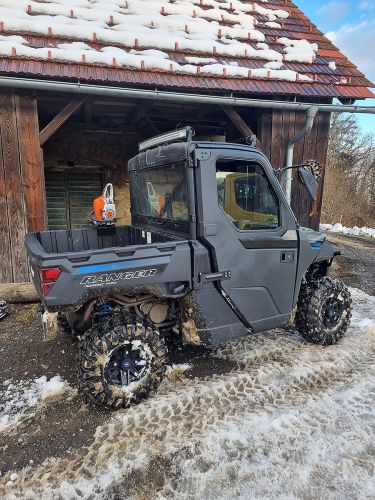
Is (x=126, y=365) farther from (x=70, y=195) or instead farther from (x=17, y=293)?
(x=70, y=195)

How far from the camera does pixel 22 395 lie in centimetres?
287

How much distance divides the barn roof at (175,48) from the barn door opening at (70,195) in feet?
11.7

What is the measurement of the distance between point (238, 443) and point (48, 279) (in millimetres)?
1761

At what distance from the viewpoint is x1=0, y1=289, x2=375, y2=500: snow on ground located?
1.98m

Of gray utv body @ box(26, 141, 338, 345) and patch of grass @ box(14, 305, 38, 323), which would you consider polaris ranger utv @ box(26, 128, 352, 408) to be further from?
patch of grass @ box(14, 305, 38, 323)

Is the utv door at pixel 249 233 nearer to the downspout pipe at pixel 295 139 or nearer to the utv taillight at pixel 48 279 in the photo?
the utv taillight at pixel 48 279

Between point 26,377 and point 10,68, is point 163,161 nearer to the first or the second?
point 26,377

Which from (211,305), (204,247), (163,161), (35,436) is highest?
(163,161)

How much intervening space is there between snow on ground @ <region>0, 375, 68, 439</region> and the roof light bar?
8.08 ft

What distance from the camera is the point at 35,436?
7.89ft

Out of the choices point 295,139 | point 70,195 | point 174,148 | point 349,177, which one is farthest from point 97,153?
point 349,177

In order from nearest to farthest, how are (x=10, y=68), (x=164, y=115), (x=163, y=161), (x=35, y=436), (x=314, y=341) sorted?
(x=35, y=436) → (x=163, y=161) → (x=314, y=341) → (x=10, y=68) → (x=164, y=115)

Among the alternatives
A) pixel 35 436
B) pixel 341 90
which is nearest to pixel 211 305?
pixel 35 436

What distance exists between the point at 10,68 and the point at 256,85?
376cm
